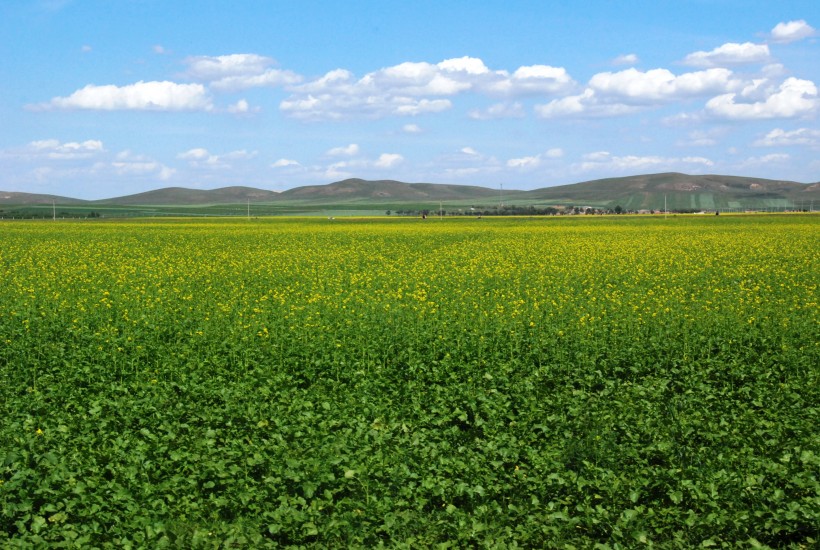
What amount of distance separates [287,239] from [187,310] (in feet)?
113

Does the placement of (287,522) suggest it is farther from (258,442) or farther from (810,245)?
A: (810,245)

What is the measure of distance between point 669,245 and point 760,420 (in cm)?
3467

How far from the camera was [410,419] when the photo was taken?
1170 cm

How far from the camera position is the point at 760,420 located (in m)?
11.3

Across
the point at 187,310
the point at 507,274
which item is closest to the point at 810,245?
the point at 507,274

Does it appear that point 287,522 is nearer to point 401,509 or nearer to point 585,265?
point 401,509

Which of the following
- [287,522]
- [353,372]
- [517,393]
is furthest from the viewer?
[353,372]

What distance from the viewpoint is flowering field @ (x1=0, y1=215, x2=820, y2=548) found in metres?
8.50

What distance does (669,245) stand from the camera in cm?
4447

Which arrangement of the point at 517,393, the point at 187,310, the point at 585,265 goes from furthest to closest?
the point at 585,265, the point at 187,310, the point at 517,393

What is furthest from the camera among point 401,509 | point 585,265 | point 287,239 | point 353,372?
point 287,239

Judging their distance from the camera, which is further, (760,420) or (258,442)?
(760,420)

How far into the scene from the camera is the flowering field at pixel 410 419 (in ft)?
27.9

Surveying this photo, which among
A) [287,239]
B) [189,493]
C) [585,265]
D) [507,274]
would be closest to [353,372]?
[189,493]
